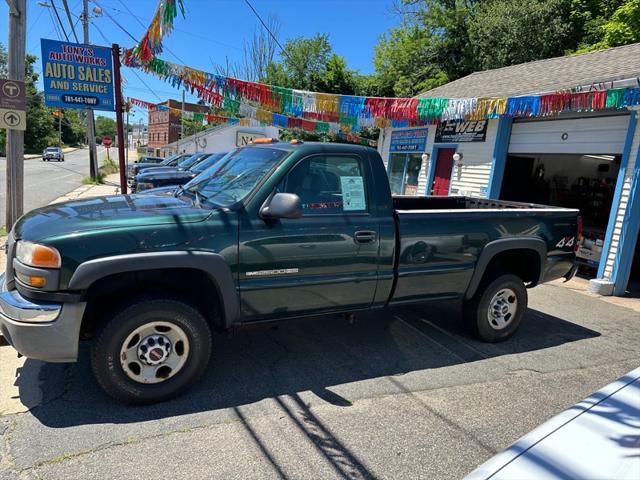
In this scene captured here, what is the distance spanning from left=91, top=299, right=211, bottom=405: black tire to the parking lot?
0.41 ft

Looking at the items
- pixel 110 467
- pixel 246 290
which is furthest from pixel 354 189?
pixel 110 467

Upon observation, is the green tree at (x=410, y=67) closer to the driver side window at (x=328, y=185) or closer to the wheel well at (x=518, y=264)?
the wheel well at (x=518, y=264)

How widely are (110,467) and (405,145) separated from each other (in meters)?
11.6

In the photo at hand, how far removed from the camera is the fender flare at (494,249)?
4.40 metres

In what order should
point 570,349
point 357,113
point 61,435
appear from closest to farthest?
point 61,435, point 570,349, point 357,113

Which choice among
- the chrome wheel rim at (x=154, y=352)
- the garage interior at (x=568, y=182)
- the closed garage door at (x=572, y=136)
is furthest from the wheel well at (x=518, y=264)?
the garage interior at (x=568, y=182)

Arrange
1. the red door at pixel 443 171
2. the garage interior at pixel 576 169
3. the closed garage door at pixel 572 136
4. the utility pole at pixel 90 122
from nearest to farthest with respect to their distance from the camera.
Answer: the closed garage door at pixel 572 136 < the garage interior at pixel 576 169 < the red door at pixel 443 171 < the utility pole at pixel 90 122

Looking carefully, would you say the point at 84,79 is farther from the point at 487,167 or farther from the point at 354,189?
the point at 487,167

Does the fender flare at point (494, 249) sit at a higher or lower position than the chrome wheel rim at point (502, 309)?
higher

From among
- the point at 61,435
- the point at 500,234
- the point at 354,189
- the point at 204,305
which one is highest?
the point at 354,189

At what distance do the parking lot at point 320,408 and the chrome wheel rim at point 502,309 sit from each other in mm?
240

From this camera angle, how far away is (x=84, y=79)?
7.42 meters

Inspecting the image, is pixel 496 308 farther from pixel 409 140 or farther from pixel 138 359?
pixel 409 140

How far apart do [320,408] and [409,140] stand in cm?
1049
